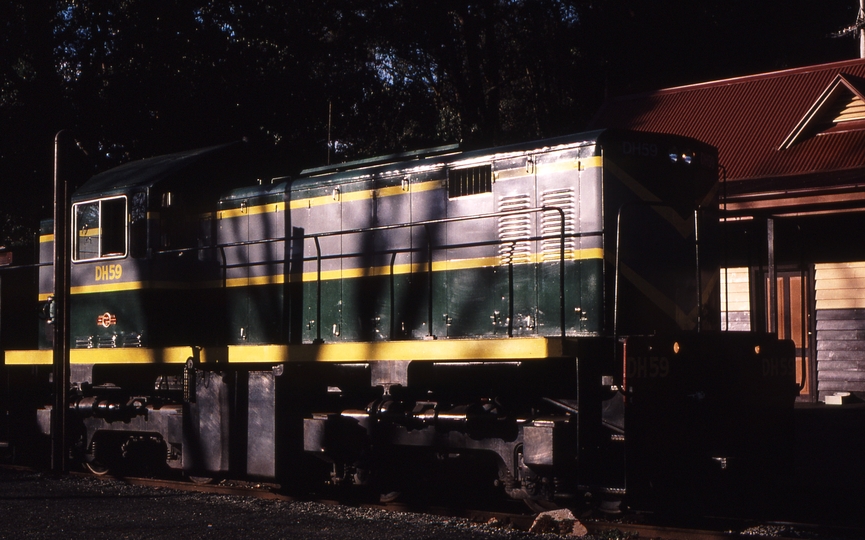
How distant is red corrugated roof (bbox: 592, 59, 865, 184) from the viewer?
15.1m

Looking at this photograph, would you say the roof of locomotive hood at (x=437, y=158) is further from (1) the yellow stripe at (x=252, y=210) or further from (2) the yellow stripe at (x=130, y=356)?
(2) the yellow stripe at (x=130, y=356)

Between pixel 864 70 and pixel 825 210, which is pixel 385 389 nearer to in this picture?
pixel 825 210

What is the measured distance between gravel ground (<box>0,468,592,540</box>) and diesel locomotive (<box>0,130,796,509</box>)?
0.63m

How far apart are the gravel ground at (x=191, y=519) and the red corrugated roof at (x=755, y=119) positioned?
9.84m

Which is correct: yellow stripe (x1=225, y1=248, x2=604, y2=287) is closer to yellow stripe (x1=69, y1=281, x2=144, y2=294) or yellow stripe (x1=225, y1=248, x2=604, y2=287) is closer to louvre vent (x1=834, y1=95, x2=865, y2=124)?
yellow stripe (x1=69, y1=281, x2=144, y2=294)

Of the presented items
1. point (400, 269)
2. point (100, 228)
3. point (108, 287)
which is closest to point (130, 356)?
point (108, 287)

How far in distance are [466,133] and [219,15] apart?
8.81 metres

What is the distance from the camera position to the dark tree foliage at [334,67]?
19781 mm

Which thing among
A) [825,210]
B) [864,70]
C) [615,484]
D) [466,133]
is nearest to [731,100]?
[864,70]

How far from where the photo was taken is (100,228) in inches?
389

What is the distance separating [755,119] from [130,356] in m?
→ 11.9

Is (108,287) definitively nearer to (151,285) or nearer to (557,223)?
(151,285)

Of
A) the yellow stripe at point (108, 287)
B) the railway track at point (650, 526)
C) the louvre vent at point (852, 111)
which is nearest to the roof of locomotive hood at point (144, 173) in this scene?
the yellow stripe at point (108, 287)

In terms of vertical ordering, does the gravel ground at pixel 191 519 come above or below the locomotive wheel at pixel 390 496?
above
